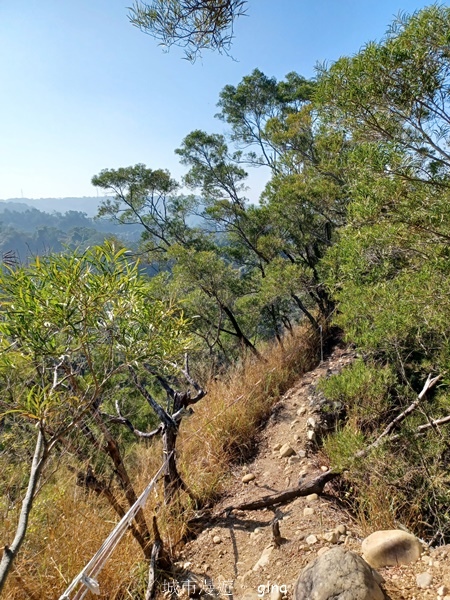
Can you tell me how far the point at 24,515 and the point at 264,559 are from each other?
142cm

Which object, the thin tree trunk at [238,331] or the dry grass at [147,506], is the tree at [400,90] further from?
the thin tree trunk at [238,331]

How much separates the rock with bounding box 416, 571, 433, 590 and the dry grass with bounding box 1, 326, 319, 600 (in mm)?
1256

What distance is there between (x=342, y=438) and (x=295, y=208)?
3400mm

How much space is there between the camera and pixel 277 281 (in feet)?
→ 15.4

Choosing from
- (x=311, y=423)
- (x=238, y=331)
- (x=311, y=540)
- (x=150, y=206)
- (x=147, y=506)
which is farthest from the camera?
(x=150, y=206)

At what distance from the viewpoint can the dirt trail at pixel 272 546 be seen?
5.13 feet

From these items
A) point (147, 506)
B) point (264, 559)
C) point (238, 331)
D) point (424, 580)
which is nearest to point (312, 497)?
point (264, 559)

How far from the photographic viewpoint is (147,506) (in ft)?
7.71

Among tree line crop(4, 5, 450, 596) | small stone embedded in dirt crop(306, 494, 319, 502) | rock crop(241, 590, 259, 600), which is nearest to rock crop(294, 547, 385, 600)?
rock crop(241, 590, 259, 600)

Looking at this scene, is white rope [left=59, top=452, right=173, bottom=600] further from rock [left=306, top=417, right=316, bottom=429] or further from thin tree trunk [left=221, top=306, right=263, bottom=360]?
thin tree trunk [left=221, top=306, right=263, bottom=360]

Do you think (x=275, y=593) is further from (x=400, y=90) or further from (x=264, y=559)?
(x=400, y=90)

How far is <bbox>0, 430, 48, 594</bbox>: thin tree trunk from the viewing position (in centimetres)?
86

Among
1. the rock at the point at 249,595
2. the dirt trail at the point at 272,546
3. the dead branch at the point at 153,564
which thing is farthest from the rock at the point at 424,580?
the dead branch at the point at 153,564

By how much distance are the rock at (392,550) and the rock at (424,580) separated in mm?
102
